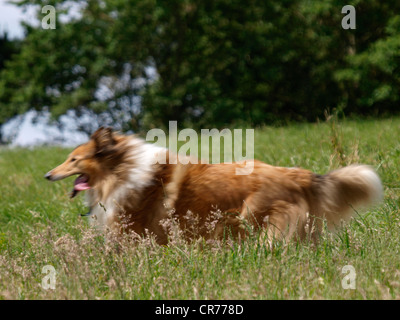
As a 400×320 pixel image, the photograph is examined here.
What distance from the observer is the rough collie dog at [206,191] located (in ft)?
13.4

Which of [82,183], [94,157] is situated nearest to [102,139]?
[94,157]

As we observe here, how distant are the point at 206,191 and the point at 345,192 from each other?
121 cm

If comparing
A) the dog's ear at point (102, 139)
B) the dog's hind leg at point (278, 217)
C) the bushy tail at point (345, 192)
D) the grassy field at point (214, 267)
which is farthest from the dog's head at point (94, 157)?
the bushy tail at point (345, 192)

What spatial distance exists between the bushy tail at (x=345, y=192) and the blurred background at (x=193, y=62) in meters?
17.6

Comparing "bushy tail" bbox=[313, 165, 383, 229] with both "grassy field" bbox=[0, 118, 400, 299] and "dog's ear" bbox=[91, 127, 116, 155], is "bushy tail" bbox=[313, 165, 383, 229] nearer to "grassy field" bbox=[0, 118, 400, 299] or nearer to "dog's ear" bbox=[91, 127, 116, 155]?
"grassy field" bbox=[0, 118, 400, 299]

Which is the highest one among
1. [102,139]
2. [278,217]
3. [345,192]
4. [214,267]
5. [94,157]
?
[102,139]

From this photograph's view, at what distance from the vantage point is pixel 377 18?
21625mm

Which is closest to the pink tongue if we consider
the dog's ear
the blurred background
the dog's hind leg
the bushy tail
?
the dog's ear

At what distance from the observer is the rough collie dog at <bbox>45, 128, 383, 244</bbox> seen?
409 centimetres

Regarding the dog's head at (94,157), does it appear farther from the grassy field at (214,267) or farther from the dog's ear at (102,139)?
the grassy field at (214,267)

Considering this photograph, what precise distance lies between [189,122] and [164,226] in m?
19.2

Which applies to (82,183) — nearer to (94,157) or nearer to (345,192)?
(94,157)

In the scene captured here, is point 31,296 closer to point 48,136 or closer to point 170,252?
point 170,252

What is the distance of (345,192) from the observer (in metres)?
4.28
